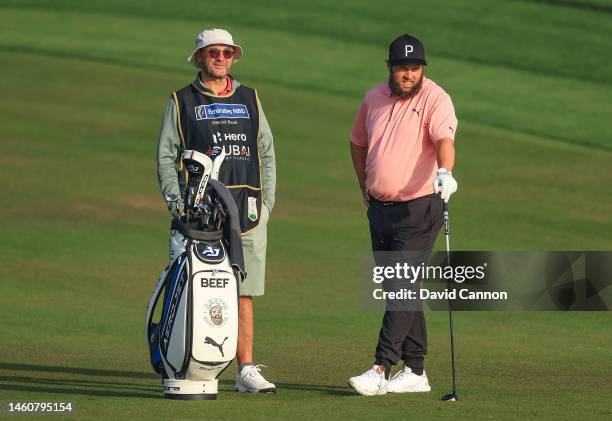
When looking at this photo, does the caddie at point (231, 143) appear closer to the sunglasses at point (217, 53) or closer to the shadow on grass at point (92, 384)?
the sunglasses at point (217, 53)

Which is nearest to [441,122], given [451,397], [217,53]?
[217,53]

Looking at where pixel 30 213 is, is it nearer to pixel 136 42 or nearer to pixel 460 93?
pixel 460 93

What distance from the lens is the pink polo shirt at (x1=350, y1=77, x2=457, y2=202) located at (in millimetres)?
10852

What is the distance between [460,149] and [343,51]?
380 inches

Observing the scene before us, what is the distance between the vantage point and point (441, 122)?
10766 millimetres

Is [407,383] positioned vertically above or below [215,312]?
below

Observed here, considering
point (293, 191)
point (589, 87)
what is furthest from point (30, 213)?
point (589, 87)

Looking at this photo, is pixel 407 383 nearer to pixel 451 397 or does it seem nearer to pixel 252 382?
pixel 451 397

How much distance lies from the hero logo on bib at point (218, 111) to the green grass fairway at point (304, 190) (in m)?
1.94

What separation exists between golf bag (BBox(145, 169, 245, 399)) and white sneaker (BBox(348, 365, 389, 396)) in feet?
3.21

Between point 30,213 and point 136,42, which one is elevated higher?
point 136,42

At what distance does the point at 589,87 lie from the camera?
30781mm

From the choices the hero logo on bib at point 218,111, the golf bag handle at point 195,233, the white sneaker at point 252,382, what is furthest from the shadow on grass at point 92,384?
the hero logo on bib at point 218,111

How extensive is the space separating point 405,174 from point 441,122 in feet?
1.45
